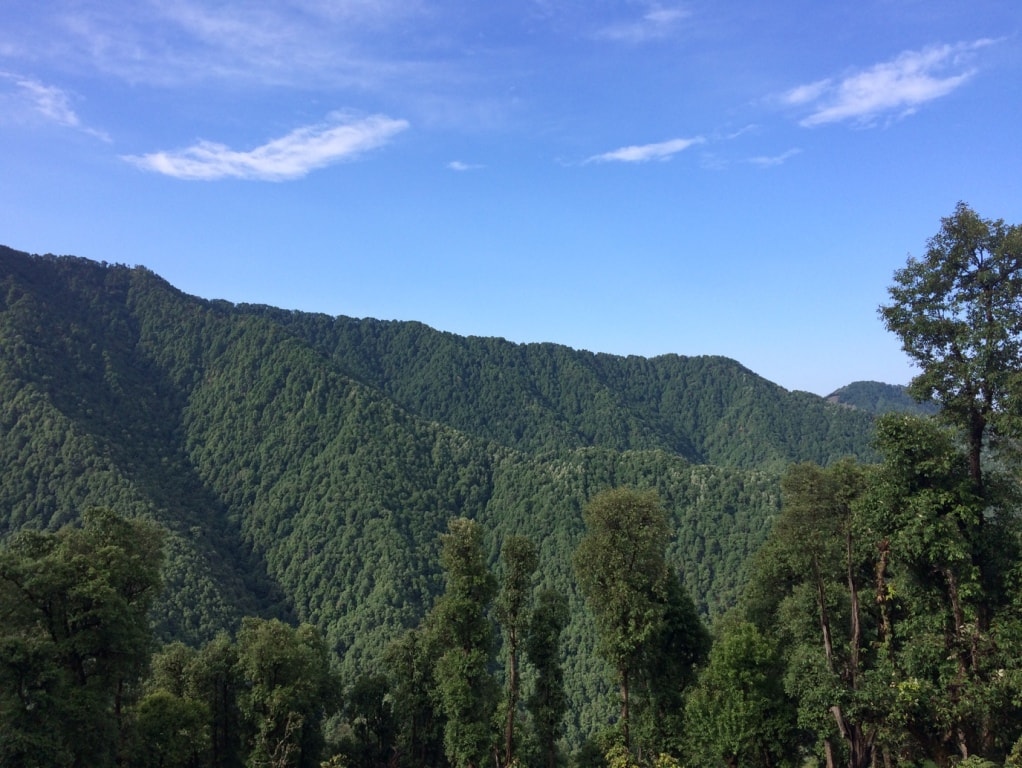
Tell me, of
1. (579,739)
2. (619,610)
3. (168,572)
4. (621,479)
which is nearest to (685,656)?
(619,610)

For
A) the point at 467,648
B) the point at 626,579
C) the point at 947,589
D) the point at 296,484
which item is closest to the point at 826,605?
the point at 626,579

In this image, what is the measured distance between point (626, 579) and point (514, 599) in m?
4.59

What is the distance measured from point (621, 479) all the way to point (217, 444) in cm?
11057

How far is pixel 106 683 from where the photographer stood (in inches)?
928

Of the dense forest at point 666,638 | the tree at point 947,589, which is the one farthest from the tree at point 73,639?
the tree at point 947,589

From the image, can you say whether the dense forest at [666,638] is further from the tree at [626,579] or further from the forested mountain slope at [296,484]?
the forested mountain slope at [296,484]

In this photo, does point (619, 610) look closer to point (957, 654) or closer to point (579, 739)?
point (957, 654)

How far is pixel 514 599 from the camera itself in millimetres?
26016

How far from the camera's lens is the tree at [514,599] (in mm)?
25938

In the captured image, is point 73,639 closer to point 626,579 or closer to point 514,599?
point 514,599

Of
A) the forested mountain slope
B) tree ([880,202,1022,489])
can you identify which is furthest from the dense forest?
the forested mountain slope

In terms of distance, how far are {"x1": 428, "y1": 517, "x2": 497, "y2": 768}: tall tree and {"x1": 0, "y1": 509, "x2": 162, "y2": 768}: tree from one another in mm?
11618

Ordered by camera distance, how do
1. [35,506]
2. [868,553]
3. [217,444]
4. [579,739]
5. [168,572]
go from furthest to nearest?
[217,444]
[35,506]
[168,572]
[579,739]
[868,553]

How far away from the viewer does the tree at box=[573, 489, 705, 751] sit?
25609 mm
